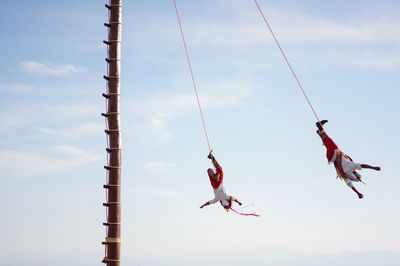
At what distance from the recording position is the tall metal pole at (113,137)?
1648cm

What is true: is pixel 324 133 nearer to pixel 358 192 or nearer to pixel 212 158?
pixel 358 192

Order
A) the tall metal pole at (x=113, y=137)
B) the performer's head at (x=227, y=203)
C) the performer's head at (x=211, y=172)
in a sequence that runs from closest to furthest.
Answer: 1. the tall metal pole at (x=113, y=137)
2. the performer's head at (x=227, y=203)
3. the performer's head at (x=211, y=172)

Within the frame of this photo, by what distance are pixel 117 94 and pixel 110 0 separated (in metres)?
3.22

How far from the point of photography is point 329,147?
17188 millimetres

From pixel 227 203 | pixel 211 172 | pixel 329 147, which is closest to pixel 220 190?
pixel 227 203

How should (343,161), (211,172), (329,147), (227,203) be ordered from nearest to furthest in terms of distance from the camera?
(343,161)
(329,147)
(227,203)
(211,172)

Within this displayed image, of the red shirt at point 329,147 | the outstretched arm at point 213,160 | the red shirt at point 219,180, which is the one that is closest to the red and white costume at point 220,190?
the red shirt at point 219,180

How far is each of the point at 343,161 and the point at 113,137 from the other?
6.78 meters

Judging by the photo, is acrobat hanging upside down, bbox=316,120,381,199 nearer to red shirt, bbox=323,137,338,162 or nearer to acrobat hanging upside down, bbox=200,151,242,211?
red shirt, bbox=323,137,338,162

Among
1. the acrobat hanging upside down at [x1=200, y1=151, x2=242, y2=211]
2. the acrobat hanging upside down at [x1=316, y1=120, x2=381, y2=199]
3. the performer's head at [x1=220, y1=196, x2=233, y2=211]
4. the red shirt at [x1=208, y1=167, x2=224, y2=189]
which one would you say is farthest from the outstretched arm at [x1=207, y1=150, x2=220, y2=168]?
the acrobat hanging upside down at [x1=316, y1=120, x2=381, y2=199]

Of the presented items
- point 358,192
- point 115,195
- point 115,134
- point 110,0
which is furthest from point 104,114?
point 358,192

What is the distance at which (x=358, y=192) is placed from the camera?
16359 mm

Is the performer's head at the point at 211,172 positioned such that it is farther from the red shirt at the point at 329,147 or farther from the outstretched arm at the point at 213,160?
the red shirt at the point at 329,147

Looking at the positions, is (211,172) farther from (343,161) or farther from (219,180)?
(343,161)
